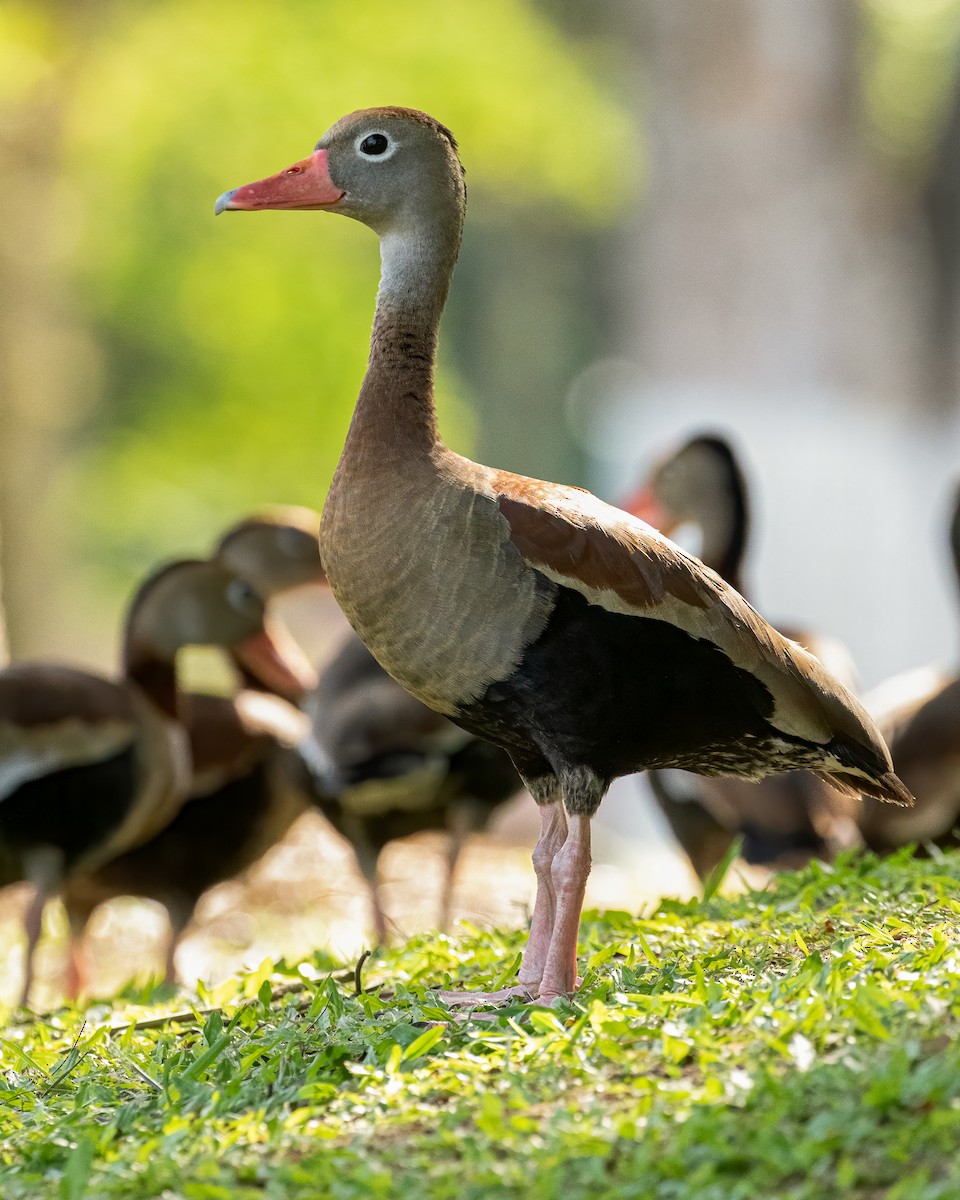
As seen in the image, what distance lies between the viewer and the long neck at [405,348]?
3.61 meters

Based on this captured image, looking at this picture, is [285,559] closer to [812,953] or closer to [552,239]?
[812,953]

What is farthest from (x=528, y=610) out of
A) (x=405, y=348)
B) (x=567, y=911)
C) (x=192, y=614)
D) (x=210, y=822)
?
(x=192, y=614)

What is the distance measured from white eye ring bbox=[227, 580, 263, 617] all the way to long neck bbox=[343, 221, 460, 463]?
279cm

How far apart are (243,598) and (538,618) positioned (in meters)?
3.31

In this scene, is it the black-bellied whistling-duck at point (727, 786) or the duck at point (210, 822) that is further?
the duck at point (210, 822)

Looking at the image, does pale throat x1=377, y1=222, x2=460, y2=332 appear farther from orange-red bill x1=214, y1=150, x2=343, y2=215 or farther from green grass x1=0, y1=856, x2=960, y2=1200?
green grass x1=0, y1=856, x2=960, y2=1200

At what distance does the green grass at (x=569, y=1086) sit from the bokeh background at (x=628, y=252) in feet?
21.3

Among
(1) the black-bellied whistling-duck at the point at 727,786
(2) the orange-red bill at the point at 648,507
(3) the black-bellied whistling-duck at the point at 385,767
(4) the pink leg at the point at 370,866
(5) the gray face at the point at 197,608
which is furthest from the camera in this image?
(2) the orange-red bill at the point at 648,507

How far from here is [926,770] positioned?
5.70 meters

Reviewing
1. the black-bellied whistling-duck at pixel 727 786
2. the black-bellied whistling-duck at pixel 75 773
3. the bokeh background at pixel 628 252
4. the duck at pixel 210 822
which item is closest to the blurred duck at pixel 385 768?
the duck at pixel 210 822

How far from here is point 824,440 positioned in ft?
41.7

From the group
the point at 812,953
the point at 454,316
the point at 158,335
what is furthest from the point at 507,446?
the point at 812,953

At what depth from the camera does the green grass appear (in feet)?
8.33

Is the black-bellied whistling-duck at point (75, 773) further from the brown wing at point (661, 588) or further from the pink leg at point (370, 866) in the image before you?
the brown wing at point (661, 588)
